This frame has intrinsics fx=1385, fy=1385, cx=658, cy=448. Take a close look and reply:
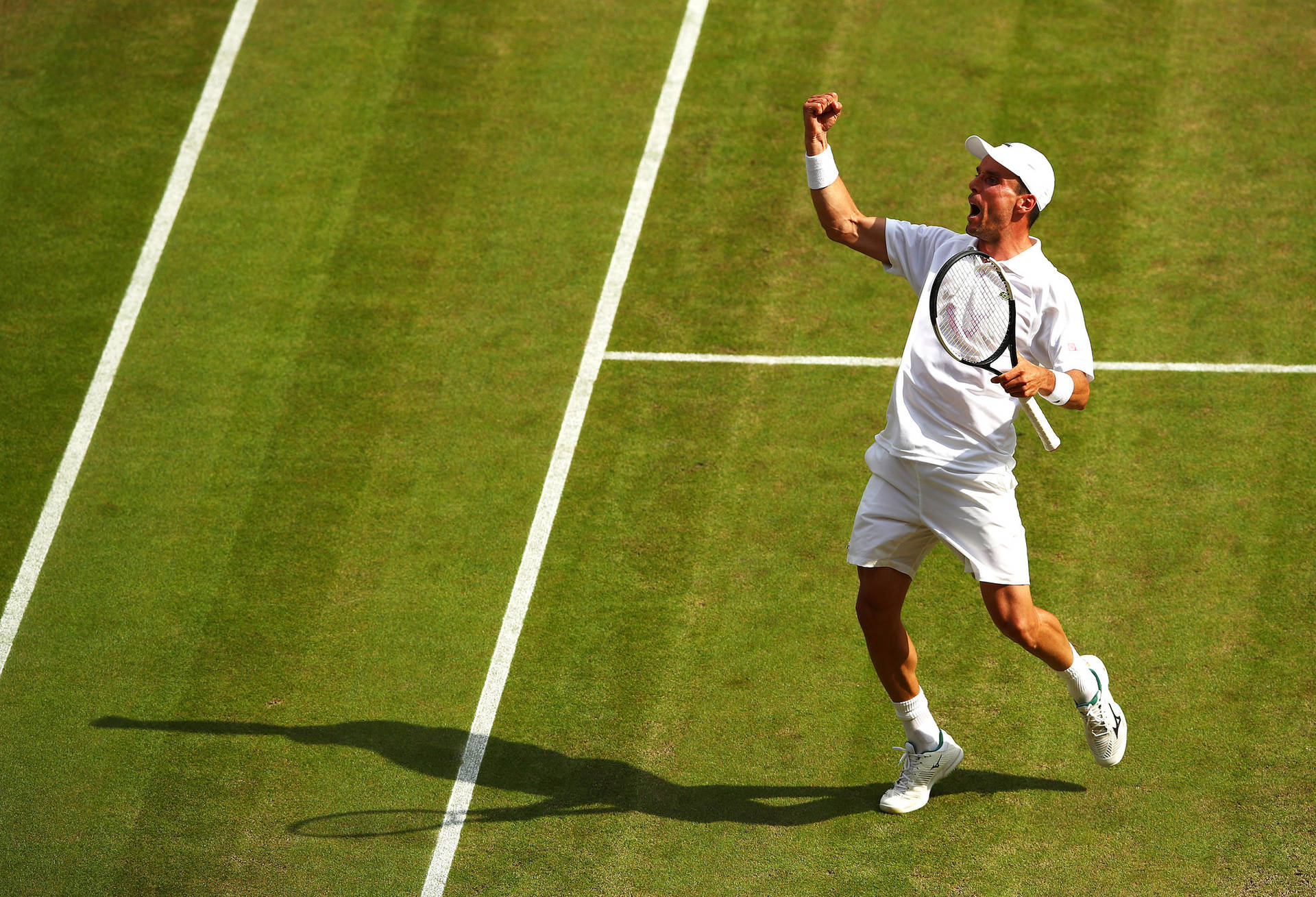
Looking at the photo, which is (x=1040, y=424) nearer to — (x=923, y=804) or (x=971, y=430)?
(x=971, y=430)

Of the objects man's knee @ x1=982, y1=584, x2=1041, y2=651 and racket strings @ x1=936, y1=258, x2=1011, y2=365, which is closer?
racket strings @ x1=936, y1=258, x2=1011, y2=365

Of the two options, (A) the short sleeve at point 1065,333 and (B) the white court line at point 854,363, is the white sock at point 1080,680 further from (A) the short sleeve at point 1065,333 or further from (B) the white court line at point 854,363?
(B) the white court line at point 854,363

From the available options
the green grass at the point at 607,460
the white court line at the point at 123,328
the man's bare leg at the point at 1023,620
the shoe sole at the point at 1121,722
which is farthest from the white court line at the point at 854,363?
the white court line at the point at 123,328

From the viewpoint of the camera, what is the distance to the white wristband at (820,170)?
582 centimetres

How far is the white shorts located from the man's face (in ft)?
3.21

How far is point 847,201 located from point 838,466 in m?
2.18

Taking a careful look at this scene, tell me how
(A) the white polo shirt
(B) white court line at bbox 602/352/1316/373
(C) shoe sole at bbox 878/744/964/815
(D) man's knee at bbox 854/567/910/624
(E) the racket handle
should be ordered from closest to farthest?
(E) the racket handle, (A) the white polo shirt, (D) man's knee at bbox 854/567/910/624, (C) shoe sole at bbox 878/744/964/815, (B) white court line at bbox 602/352/1316/373

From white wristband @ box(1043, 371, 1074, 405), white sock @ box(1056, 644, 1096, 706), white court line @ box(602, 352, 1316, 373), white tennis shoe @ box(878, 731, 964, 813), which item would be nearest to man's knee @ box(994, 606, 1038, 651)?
white sock @ box(1056, 644, 1096, 706)

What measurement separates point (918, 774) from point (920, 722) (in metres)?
0.24

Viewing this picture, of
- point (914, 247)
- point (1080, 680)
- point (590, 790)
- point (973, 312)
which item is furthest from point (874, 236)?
point (590, 790)

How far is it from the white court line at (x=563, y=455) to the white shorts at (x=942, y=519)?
207 cm

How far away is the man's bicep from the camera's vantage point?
19.4ft

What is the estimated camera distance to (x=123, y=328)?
8773 millimetres

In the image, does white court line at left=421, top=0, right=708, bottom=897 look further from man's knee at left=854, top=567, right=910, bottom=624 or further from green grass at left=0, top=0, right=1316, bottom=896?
man's knee at left=854, top=567, right=910, bottom=624
